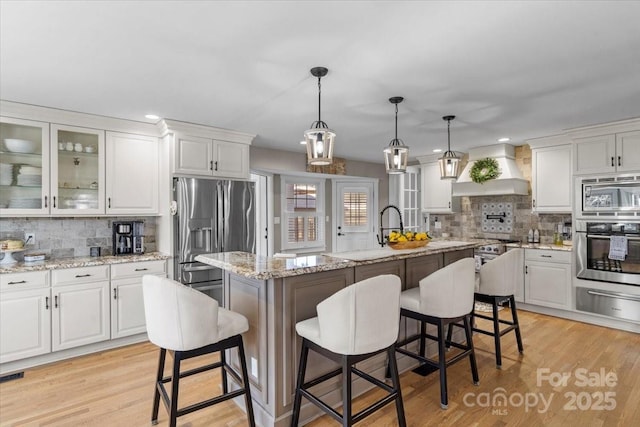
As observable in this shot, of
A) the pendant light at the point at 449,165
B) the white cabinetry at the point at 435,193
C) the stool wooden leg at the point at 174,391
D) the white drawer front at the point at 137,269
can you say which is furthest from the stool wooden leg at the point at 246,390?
the white cabinetry at the point at 435,193

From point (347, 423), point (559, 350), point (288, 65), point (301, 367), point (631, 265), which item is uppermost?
A: point (288, 65)

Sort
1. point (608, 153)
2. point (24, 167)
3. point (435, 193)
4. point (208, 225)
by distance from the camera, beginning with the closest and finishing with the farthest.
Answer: point (24, 167) < point (208, 225) < point (608, 153) < point (435, 193)

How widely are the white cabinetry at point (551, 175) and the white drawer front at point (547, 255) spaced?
55 cm

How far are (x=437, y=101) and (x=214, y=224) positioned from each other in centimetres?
261

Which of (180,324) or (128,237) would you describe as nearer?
(180,324)

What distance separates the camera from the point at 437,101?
3.12 m

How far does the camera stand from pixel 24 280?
9.86 ft

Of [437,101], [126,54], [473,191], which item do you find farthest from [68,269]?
[473,191]

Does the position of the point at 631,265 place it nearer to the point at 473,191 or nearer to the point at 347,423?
the point at 473,191

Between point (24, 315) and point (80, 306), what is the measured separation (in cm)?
40

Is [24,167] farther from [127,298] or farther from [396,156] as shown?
[396,156]

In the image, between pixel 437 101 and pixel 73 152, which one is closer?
pixel 437 101

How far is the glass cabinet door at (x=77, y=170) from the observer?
11.0 feet

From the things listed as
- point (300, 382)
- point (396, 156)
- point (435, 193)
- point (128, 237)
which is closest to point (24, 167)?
point (128, 237)
